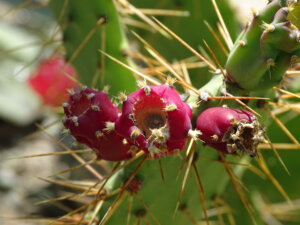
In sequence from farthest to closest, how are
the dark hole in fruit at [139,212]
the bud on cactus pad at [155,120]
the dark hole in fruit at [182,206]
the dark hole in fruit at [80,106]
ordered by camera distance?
the dark hole in fruit at [182,206] < the dark hole in fruit at [139,212] < the dark hole in fruit at [80,106] < the bud on cactus pad at [155,120]

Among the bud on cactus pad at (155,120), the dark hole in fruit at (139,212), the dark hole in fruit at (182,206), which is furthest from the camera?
the dark hole in fruit at (182,206)

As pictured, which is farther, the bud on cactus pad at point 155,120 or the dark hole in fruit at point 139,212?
the dark hole in fruit at point 139,212

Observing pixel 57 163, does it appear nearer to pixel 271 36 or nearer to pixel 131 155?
pixel 131 155

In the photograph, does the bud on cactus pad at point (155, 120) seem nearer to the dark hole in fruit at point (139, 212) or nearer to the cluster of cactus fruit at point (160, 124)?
the cluster of cactus fruit at point (160, 124)

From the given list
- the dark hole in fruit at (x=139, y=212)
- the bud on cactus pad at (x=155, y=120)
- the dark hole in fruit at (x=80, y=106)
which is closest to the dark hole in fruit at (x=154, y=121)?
the bud on cactus pad at (x=155, y=120)

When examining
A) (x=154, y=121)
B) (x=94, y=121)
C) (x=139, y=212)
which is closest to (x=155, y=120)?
(x=154, y=121)

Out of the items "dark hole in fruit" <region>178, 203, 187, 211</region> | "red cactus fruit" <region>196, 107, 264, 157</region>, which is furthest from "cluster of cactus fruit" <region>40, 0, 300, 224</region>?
"dark hole in fruit" <region>178, 203, 187, 211</region>

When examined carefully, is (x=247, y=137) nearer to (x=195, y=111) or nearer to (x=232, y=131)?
(x=232, y=131)

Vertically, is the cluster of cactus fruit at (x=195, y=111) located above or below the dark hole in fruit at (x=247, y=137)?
above

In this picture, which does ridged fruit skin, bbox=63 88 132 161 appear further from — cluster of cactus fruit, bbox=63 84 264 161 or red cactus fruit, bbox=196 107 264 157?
red cactus fruit, bbox=196 107 264 157
